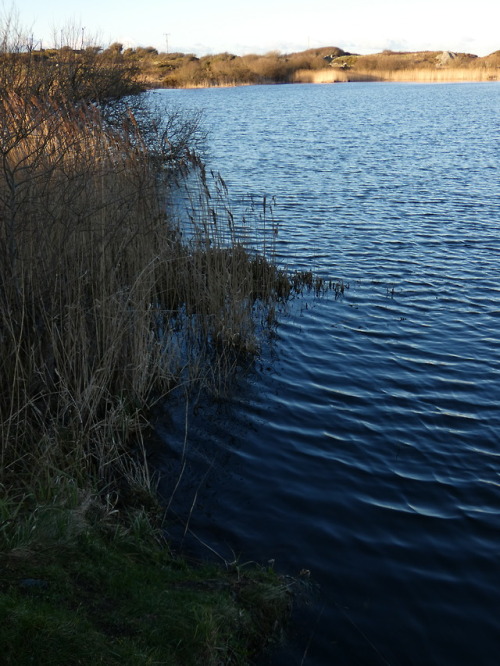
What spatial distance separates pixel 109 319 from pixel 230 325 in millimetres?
2133

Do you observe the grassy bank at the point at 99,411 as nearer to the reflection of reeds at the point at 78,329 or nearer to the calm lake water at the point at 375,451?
the reflection of reeds at the point at 78,329

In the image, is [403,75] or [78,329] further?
[403,75]

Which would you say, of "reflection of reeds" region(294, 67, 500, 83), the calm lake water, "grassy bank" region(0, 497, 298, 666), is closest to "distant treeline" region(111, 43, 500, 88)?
"reflection of reeds" region(294, 67, 500, 83)

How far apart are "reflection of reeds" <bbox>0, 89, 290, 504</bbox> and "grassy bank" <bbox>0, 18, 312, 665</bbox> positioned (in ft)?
0.07

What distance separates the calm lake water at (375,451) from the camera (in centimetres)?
369

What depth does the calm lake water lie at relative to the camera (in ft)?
12.1

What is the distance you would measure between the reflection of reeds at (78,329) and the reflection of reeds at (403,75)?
2361 inches

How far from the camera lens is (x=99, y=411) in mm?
5492

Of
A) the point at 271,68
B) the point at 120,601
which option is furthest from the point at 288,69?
the point at 120,601

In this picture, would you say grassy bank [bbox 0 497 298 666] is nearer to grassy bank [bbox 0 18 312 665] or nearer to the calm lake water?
grassy bank [bbox 0 18 312 665]

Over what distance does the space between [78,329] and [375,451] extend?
269cm

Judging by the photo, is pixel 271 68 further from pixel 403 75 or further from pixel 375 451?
pixel 375 451

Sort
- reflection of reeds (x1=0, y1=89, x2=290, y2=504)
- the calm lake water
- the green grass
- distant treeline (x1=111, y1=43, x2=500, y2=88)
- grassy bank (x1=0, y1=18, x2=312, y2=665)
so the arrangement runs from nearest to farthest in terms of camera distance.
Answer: the green grass < grassy bank (x1=0, y1=18, x2=312, y2=665) < the calm lake water < reflection of reeds (x1=0, y1=89, x2=290, y2=504) < distant treeline (x1=111, y1=43, x2=500, y2=88)

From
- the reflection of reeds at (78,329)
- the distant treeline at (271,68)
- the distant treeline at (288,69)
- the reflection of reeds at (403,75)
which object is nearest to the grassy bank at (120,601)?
the reflection of reeds at (78,329)
